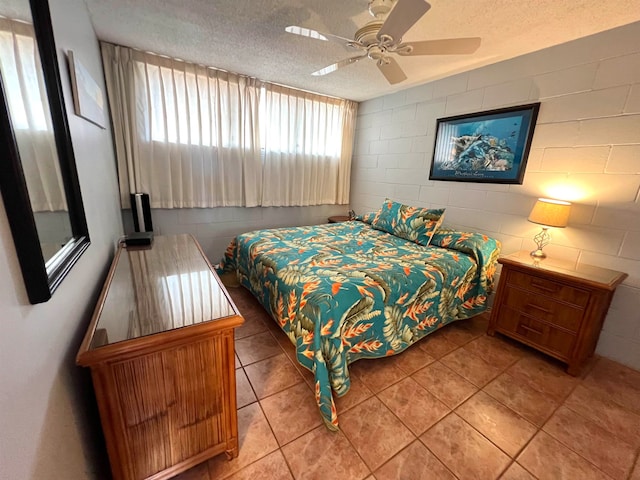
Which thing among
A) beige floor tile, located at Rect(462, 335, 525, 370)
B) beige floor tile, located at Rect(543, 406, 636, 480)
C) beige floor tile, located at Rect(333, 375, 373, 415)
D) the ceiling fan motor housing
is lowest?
beige floor tile, located at Rect(333, 375, 373, 415)

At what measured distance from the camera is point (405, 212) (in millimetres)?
2893

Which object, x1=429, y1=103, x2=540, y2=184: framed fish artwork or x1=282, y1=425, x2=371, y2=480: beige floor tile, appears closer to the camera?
x1=282, y1=425, x2=371, y2=480: beige floor tile

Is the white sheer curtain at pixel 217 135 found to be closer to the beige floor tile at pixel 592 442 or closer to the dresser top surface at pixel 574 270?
the dresser top surface at pixel 574 270

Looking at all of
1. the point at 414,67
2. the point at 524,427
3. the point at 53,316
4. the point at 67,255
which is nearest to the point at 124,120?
the point at 67,255

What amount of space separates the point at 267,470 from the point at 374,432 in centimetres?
56

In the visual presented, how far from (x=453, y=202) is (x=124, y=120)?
3454 millimetres

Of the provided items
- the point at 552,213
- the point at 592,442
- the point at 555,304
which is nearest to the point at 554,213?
the point at 552,213

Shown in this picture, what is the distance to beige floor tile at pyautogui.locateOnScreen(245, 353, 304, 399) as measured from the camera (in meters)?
1.65

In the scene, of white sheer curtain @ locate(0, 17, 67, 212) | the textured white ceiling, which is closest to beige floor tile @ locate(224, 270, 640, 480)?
white sheer curtain @ locate(0, 17, 67, 212)

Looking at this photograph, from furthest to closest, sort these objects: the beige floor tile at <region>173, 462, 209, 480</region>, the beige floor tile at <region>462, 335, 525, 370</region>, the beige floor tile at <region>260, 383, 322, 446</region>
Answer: the beige floor tile at <region>462, 335, 525, 370</region>
the beige floor tile at <region>260, 383, 322, 446</region>
the beige floor tile at <region>173, 462, 209, 480</region>

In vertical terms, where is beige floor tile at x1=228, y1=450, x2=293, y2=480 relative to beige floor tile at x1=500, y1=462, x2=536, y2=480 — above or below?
below

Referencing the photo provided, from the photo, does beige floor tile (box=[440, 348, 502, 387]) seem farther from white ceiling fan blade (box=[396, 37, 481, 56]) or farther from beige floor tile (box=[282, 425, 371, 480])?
white ceiling fan blade (box=[396, 37, 481, 56])

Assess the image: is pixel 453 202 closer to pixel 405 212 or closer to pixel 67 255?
pixel 405 212

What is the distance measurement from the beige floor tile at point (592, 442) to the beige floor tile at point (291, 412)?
128 cm
